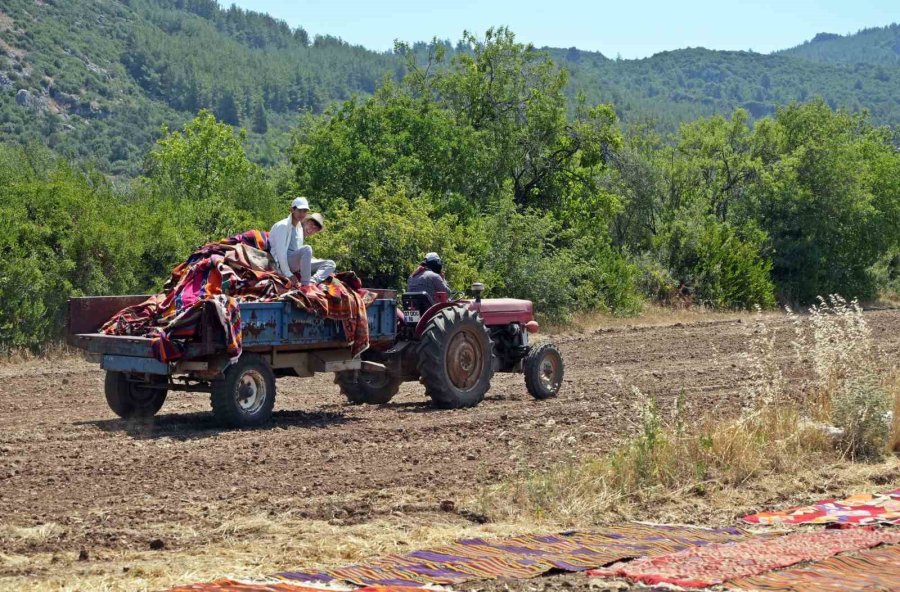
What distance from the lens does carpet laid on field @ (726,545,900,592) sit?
6.44 m

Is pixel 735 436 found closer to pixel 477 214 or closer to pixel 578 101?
pixel 477 214

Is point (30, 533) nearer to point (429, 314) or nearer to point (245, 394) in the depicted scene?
point (245, 394)

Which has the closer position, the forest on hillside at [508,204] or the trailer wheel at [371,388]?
the trailer wheel at [371,388]

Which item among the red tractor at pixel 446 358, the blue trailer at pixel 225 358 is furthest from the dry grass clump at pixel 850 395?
the blue trailer at pixel 225 358

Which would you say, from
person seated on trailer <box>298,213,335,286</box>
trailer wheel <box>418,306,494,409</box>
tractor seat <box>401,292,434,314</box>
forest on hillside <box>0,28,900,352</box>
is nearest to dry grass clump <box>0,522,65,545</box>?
person seated on trailer <box>298,213,335,286</box>

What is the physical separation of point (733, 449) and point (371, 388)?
5915 mm

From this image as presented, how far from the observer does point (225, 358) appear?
1194 centimetres

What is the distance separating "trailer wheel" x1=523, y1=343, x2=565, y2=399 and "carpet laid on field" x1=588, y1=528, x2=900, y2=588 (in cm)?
740

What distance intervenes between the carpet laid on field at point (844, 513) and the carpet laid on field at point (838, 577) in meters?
1.11

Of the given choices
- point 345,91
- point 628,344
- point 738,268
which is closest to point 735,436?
point 628,344

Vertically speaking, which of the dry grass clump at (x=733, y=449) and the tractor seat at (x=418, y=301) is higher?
the tractor seat at (x=418, y=301)

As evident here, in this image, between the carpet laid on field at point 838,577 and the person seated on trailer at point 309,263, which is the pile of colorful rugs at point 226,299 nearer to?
the person seated on trailer at point 309,263

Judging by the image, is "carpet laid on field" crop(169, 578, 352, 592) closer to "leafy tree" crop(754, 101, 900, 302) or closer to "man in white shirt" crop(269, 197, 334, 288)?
"man in white shirt" crop(269, 197, 334, 288)

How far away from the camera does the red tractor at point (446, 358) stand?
1394 centimetres
